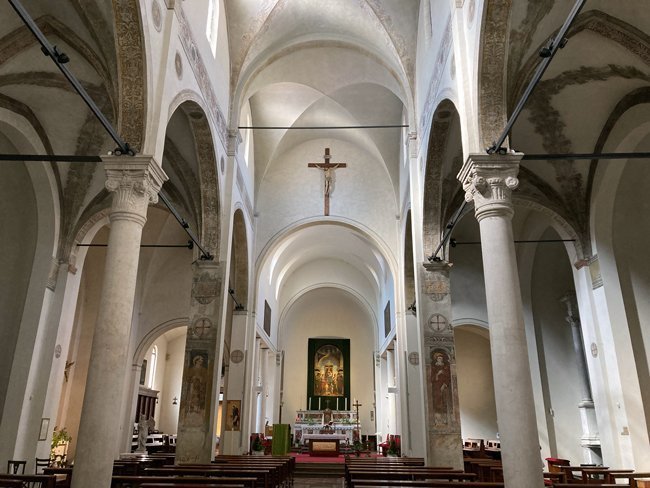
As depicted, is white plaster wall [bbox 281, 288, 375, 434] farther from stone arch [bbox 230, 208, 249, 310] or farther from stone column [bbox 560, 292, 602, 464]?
stone column [bbox 560, 292, 602, 464]

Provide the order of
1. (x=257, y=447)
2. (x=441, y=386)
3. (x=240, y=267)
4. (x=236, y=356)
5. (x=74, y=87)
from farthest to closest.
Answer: (x=257, y=447)
(x=240, y=267)
(x=236, y=356)
(x=441, y=386)
(x=74, y=87)

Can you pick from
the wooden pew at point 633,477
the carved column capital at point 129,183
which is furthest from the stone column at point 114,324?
the wooden pew at point 633,477

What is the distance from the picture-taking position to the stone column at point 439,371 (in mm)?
10586

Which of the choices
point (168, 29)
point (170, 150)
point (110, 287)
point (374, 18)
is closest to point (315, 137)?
point (374, 18)

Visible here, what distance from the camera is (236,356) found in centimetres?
1585

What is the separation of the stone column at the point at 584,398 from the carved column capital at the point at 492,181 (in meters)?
8.87

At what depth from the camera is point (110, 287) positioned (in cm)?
652

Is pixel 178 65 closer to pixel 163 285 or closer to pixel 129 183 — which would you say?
pixel 129 183

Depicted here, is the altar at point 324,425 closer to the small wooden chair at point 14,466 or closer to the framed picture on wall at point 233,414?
the framed picture on wall at point 233,414

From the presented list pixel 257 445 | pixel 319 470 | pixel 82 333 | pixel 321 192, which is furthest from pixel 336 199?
pixel 82 333

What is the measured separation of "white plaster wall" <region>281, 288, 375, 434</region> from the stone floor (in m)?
12.6

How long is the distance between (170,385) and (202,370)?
14579mm

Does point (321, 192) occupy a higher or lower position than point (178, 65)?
higher

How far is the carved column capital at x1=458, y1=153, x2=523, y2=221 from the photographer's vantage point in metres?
6.57
